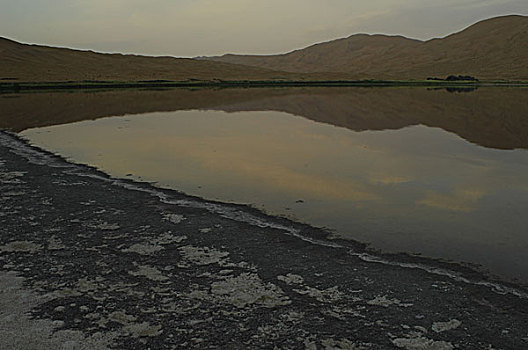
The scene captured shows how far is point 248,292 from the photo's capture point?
24.5 ft

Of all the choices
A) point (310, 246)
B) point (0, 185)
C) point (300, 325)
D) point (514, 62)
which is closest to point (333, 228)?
point (310, 246)

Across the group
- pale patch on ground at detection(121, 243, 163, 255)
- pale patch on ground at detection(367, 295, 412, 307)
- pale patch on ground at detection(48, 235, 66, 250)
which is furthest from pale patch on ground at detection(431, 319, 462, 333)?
pale patch on ground at detection(48, 235, 66, 250)

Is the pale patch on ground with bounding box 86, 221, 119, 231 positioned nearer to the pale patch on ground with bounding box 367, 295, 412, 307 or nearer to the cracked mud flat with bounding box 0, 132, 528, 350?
the cracked mud flat with bounding box 0, 132, 528, 350

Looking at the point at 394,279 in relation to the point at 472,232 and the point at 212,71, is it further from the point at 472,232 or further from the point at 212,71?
the point at 212,71

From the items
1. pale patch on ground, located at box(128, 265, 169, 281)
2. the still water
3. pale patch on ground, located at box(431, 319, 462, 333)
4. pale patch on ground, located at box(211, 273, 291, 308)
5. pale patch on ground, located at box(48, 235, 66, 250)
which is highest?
pale patch on ground, located at box(48, 235, 66, 250)

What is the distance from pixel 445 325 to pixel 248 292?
274 centimetres

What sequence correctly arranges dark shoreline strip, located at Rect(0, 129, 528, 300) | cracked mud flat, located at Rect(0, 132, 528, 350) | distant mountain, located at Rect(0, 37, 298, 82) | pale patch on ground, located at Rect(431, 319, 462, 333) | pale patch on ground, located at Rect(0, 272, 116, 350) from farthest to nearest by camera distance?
1. distant mountain, located at Rect(0, 37, 298, 82)
2. dark shoreline strip, located at Rect(0, 129, 528, 300)
3. pale patch on ground, located at Rect(431, 319, 462, 333)
4. cracked mud flat, located at Rect(0, 132, 528, 350)
5. pale patch on ground, located at Rect(0, 272, 116, 350)

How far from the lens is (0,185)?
1413cm

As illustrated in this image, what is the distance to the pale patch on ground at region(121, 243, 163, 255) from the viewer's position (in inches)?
359

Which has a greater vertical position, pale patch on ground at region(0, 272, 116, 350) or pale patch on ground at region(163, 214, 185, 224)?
pale patch on ground at region(0, 272, 116, 350)

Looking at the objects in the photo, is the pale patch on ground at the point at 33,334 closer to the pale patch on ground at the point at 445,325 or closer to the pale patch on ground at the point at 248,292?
the pale patch on ground at the point at 248,292

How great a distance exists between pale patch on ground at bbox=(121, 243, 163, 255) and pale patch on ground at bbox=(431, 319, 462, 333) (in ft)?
16.3

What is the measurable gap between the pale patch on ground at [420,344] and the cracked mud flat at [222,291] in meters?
0.02

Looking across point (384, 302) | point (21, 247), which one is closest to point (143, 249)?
point (21, 247)
